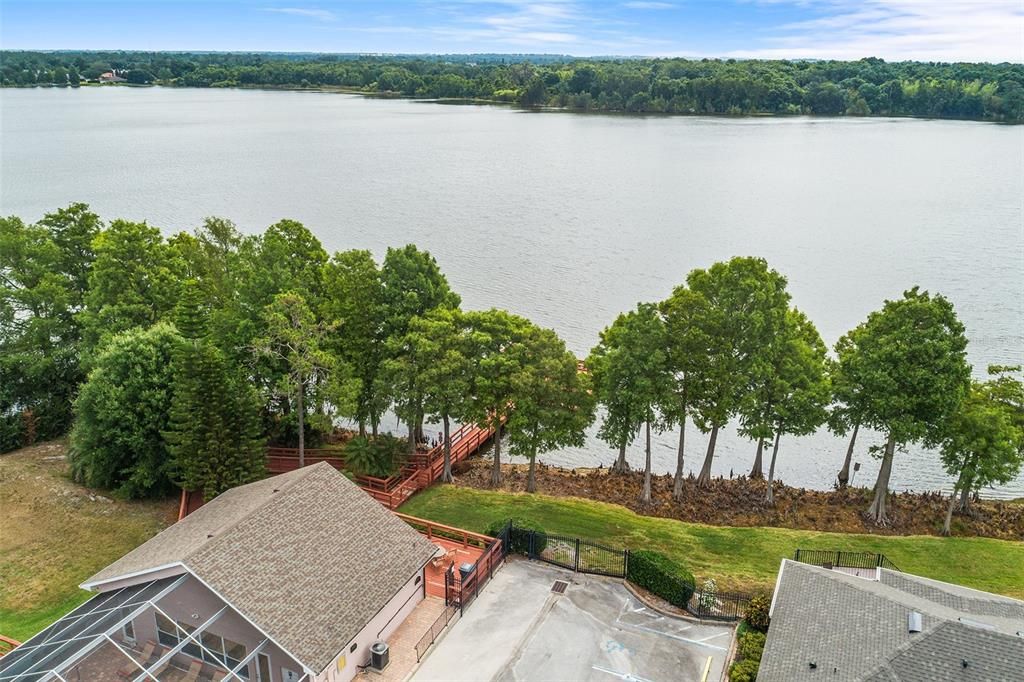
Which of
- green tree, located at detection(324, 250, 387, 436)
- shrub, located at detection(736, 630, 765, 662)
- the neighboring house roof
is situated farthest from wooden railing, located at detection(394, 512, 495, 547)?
shrub, located at detection(736, 630, 765, 662)

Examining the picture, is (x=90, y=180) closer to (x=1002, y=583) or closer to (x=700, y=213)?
(x=700, y=213)

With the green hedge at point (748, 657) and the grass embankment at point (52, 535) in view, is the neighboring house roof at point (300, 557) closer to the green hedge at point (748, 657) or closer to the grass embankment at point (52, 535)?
the grass embankment at point (52, 535)

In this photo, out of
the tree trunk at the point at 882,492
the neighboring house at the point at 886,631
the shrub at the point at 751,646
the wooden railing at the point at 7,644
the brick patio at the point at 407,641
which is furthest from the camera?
the tree trunk at the point at 882,492

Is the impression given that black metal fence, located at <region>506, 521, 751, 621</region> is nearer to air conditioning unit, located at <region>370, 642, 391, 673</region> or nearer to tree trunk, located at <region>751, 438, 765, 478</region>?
air conditioning unit, located at <region>370, 642, 391, 673</region>

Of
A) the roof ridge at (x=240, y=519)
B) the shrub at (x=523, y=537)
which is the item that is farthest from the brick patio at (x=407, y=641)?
the roof ridge at (x=240, y=519)

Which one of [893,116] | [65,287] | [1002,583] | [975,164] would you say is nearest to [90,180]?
[65,287]

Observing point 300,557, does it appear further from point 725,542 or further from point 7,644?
point 725,542

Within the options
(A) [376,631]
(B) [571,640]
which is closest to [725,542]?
(B) [571,640]

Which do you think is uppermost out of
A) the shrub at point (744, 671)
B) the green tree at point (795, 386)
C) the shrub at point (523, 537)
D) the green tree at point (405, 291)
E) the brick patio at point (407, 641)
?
the green tree at point (405, 291)
